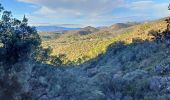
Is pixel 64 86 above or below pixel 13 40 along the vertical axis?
below

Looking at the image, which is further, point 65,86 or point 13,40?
point 65,86

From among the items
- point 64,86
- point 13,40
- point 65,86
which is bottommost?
point 65,86

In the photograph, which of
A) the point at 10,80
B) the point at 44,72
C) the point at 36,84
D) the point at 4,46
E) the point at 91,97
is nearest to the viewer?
the point at 4,46

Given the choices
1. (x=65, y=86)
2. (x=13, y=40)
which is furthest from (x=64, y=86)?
(x=13, y=40)

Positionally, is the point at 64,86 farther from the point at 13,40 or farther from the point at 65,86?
the point at 13,40

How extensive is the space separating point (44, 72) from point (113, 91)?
161ft

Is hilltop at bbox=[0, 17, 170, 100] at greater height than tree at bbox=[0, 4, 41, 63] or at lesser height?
lesser

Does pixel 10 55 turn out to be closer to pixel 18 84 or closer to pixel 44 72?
pixel 18 84

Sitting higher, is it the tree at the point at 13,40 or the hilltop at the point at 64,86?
the tree at the point at 13,40

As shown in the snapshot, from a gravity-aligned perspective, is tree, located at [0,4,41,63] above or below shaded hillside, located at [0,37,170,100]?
above

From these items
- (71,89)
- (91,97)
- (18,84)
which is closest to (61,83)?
(71,89)

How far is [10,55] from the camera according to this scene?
50.8 m

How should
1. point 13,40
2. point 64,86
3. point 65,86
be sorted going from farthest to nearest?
point 65,86 → point 64,86 → point 13,40

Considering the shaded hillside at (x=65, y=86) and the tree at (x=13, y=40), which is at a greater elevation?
the tree at (x=13, y=40)
